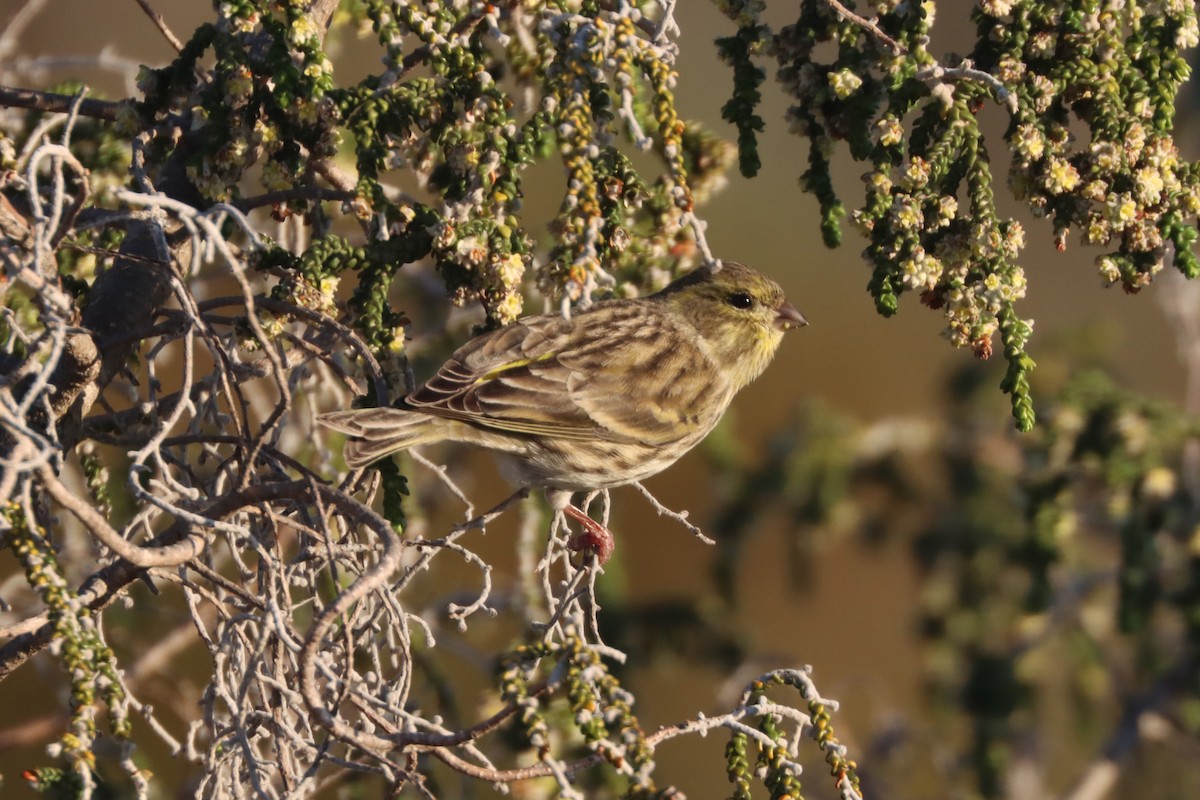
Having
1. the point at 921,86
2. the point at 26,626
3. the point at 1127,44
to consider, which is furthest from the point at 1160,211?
the point at 26,626

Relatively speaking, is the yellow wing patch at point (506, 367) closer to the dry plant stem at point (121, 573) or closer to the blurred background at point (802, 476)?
the blurred background at point (802, 476)

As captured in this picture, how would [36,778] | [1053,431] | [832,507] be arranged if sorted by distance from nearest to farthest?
[36,778] < [1053,431] < [832,507]

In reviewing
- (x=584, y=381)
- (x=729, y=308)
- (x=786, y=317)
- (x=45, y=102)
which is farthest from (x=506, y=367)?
(x=45, y=102)

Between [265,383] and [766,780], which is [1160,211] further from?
[265,383]

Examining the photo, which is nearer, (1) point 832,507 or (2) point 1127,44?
(2) point 1127,44

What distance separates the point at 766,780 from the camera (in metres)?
2.63

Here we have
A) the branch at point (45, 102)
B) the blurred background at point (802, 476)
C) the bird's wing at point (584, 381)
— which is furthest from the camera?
the blurred background at point (802, 476)

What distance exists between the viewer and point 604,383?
4.71 metres

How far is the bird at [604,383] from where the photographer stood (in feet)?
14.0

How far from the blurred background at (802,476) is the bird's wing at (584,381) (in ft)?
1.54

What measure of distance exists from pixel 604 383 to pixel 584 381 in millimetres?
82

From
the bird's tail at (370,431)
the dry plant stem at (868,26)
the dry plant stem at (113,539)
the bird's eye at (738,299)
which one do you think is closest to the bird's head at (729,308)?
the bird's eye at (738,299)

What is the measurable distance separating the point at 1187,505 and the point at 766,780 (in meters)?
3.11

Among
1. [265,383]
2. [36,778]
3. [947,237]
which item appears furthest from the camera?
[265,383]
